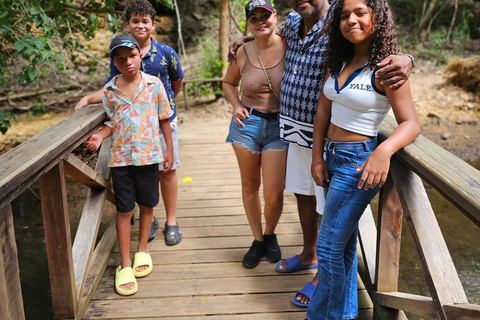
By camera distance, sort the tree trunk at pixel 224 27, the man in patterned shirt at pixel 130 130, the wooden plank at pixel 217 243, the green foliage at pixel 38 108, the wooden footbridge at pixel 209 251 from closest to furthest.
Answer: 1. the wooden footbridge at pixel 209 251
2. the man in patterned shirt at pixel 130 130
3. the wooden plank at pixel 217 243
4. the tree trunk at pixel 224 27
5. the green foliage at pixel 38 108

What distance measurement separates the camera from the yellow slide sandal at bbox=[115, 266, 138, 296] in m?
2.59

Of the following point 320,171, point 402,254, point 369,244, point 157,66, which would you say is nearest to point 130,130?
point 157,66

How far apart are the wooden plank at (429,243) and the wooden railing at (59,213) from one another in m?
1.50

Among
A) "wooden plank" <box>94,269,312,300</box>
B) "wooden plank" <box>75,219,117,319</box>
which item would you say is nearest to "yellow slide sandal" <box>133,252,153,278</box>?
"wooden plank" <box>94,269,312,300</box>

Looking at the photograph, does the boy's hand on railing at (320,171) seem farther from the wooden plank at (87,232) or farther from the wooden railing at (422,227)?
the wooden plank at (87,232)

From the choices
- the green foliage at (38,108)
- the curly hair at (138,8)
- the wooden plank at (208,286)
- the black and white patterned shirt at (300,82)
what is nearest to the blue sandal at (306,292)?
the wooden plank at (208,286)

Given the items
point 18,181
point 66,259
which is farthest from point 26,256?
point 18,181

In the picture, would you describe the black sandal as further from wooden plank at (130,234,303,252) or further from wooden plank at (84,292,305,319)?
wooden plank at (84,292,305,319)

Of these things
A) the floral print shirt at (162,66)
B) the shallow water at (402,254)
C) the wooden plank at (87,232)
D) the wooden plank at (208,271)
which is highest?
the floral print shirt at (162,66)

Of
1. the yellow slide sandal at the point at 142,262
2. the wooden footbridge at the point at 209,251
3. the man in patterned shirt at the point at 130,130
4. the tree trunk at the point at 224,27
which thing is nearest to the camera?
the wooden footbridge at the point at 209,251

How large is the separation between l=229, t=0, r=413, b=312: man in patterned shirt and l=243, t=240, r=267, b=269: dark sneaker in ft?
1.41

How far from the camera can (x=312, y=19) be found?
2.14 metres

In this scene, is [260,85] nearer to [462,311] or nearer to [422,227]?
[422,227]

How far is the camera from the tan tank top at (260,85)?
7.73 ft
